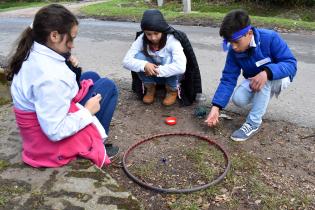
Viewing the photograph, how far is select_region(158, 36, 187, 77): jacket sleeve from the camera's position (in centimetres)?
386

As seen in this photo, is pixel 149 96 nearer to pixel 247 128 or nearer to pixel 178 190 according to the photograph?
pixel 247 128

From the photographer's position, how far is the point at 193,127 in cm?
383

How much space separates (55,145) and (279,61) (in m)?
1.94

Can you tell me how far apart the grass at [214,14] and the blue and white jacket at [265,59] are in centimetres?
526

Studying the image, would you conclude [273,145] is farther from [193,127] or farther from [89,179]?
[89,179]

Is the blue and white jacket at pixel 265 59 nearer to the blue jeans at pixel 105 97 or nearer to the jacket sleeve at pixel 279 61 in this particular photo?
the jacket sleeve at pixel 279 61

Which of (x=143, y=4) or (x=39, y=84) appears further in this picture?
(x=143, y=4)

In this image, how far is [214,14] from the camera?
9.94 m

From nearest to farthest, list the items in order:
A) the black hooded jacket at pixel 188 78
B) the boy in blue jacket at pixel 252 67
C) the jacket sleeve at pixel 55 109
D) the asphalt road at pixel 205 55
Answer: the jacket sleeve at pixel 55 109 → the boy in blue jacket at pixel 252 67 → the black hooded jacket at pixel 188 78 → the asphalt road at pixel 205 55

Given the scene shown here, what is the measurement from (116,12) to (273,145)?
8652 millimetres

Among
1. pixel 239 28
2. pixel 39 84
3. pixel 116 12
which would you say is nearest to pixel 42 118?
pixel 39 84

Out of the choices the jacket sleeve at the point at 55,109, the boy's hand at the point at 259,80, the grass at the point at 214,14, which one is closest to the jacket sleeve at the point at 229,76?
the boy's hand at the point at 259,80

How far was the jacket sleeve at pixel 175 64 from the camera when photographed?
3855mm

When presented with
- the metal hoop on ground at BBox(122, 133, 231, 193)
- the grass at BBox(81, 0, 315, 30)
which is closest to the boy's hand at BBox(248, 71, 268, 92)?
the metal hoop on ground at BBox(122, 133, 231, 193)
